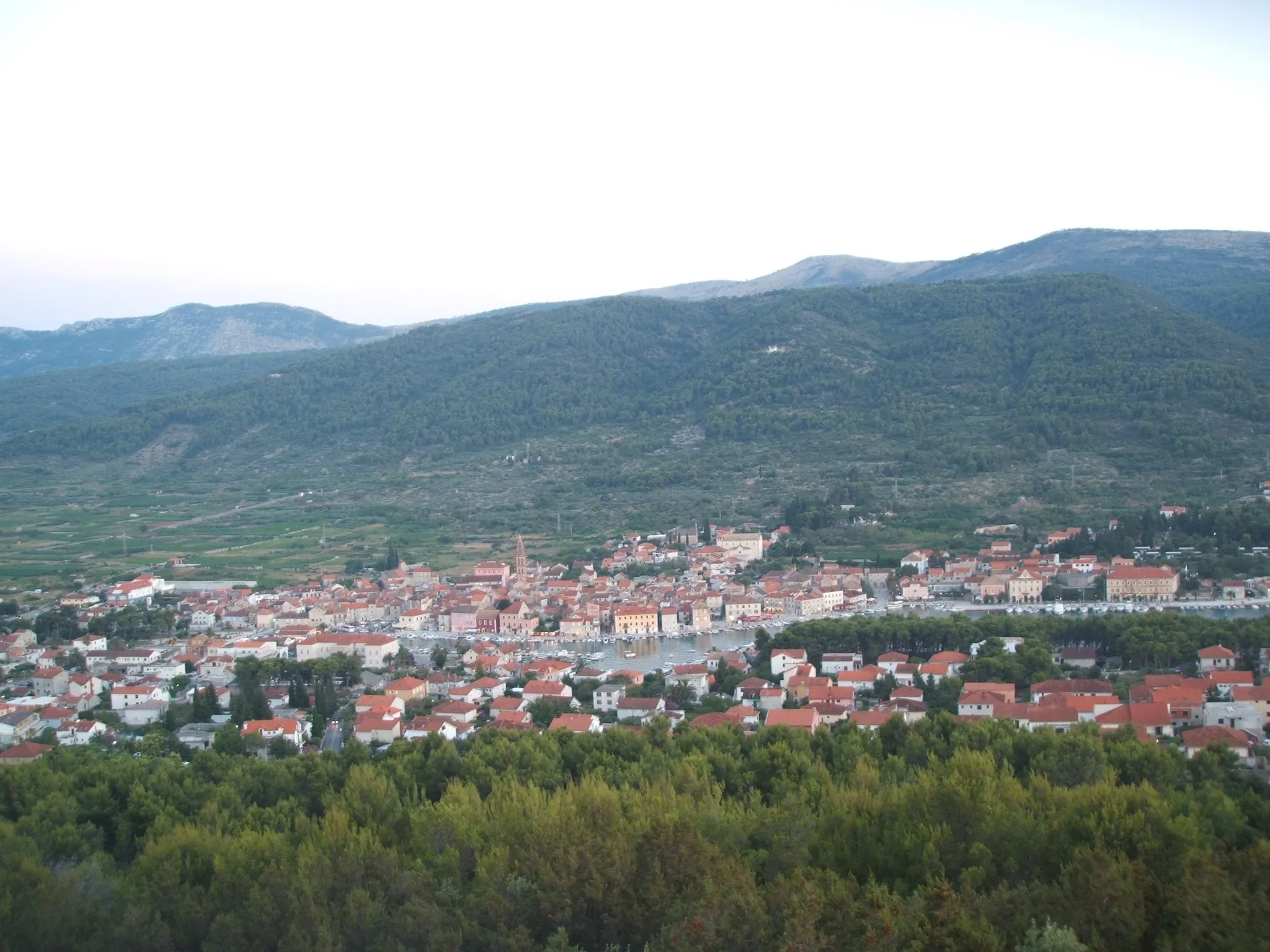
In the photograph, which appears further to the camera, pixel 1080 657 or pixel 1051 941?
pixel 1080 657

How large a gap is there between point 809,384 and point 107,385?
53.4 m

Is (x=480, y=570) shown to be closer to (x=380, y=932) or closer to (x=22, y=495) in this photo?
(x=380, y=932)

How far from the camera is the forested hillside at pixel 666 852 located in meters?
7.60

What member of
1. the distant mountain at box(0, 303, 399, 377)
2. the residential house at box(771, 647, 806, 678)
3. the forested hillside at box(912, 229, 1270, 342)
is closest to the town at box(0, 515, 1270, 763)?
the residential house at box(771, 647, 806, 678)

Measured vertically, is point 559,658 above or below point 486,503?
above

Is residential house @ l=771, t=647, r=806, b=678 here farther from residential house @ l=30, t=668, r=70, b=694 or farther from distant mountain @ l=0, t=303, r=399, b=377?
distant mountain @ l=0, t=303, r=399, b=377

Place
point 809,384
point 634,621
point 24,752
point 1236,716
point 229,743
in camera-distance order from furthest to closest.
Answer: point 809,384, point 634,621, point 229,743, point 24,752, point 1236,716

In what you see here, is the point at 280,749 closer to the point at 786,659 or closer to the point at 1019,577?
the point at 786,659

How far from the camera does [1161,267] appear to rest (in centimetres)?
7981

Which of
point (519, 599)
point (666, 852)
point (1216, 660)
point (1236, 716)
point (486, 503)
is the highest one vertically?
point (666, 852)

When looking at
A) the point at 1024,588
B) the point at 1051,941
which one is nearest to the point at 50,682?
the point at 1051,941

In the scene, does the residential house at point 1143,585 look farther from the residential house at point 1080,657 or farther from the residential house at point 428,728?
the residential house at point 428,728

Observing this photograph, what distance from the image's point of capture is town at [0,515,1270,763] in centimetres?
1652

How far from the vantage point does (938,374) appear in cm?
5644
